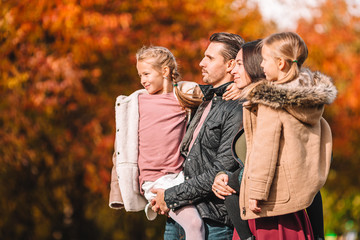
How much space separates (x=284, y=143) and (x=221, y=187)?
0.43 meters

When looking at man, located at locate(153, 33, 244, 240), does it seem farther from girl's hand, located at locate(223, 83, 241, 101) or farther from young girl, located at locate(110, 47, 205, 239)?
young girl, located at locate(110, 47, 205, 239)

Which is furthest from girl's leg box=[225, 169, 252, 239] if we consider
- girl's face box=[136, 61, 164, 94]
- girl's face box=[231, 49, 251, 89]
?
girl's face box=[136, 61, 164, 94]

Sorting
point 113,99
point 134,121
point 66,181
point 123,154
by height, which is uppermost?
point 113,99

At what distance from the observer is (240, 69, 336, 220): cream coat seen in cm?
233

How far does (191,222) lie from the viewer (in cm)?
274

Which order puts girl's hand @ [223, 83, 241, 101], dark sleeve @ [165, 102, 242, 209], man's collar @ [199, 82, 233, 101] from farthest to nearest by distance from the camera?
man's collar @ [199, 82, 233, 101]
girl's hand @ [223, 83, 241, 101]
dark sleeve @ [165, 102, 242, 209]

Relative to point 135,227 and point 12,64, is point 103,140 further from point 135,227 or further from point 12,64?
point 135,227

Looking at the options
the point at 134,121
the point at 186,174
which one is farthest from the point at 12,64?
the point at 186,174

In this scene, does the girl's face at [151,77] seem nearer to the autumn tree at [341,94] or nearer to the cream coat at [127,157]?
the cream coat at [127,157]

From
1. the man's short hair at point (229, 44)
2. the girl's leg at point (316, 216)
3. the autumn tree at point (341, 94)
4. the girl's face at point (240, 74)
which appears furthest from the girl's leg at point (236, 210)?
the autumn tree at point (341, 94)

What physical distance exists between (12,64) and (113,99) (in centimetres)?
148

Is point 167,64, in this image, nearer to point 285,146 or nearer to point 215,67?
point 215,67

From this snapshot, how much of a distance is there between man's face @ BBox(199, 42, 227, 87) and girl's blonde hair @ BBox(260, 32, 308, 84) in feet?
1.57

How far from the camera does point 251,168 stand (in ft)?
7.77
